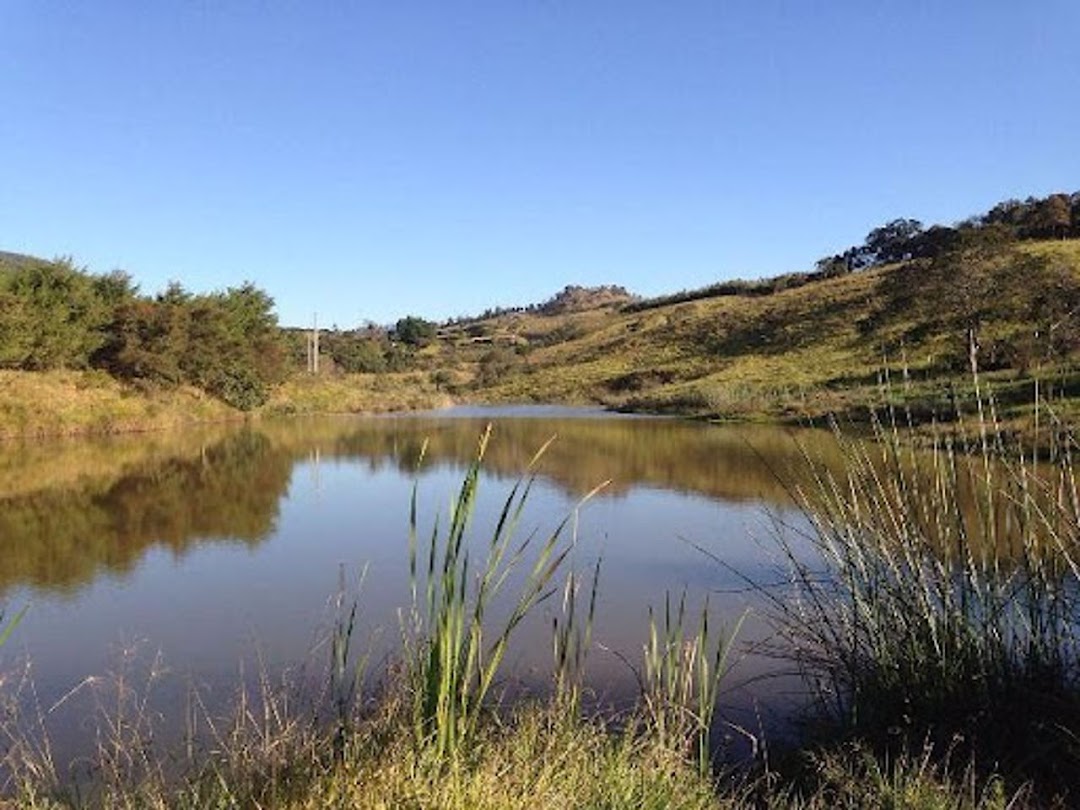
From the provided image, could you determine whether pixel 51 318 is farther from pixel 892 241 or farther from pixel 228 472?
pixel 892 241

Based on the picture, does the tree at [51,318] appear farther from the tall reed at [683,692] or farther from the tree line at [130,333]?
the tall reed at [683,692]

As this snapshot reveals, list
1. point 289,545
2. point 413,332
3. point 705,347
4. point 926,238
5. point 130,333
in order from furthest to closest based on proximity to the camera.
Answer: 1. point 413,332
2. point 926,238
3. point 705,347
4. point 130,333
5. point 289,545

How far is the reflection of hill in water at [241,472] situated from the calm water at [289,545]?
0.06 metres

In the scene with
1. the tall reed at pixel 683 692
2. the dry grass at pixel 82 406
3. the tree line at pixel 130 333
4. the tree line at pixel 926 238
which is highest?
the tree line at pixel 926 238

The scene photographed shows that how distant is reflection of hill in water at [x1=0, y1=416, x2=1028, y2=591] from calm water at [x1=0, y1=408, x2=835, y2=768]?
0.06 metres

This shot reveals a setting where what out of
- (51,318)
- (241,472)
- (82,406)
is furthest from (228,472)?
(51,318)

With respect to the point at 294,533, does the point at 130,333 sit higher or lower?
higher

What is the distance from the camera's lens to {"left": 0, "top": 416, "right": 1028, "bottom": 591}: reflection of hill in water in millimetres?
9406

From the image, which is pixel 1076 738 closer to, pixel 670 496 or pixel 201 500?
pixel 670 496

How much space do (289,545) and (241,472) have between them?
6.79 metres

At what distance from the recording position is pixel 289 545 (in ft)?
31.4

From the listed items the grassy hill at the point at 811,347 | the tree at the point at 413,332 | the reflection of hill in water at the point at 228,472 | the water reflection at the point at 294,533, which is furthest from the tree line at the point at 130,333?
the tree at the point at 413,332

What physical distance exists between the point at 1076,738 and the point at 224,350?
1219 inches

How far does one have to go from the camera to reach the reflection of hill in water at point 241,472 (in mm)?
9406
